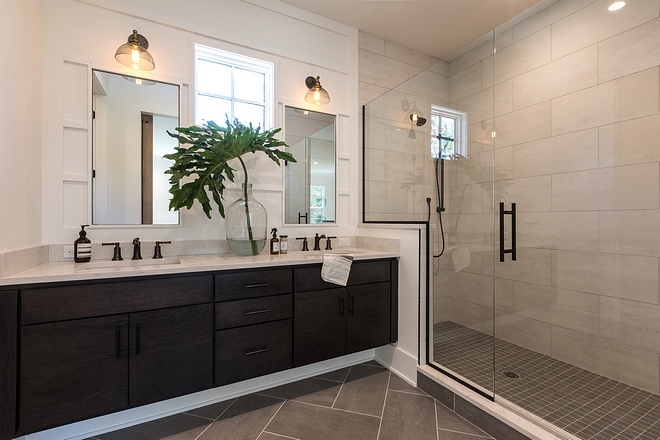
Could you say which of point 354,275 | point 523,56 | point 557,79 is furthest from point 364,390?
point 523,56

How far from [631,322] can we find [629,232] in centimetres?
56

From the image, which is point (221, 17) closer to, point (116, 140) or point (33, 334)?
point (116, 140)

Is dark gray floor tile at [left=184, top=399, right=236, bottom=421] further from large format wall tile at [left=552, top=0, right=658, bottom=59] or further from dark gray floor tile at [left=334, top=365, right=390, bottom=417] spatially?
large format wall tile at [left=552, top=0, right=658, bottom=59]

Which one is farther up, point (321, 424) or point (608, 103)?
point (608, 103)

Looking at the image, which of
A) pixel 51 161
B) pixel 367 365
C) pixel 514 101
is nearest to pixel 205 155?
pixel 51 161

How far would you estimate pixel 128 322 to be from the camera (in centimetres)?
144

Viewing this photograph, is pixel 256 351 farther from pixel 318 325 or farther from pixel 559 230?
pixel 559 230

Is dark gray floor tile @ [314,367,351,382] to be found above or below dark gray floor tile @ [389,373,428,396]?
above

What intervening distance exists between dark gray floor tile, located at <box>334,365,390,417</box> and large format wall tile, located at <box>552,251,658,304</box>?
60.2 inches

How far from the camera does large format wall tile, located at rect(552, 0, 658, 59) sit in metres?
1.85

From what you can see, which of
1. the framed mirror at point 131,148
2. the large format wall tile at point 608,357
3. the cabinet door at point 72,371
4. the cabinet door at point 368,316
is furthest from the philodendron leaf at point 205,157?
the large format wall tile at point 608,357

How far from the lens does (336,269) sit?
1.99m

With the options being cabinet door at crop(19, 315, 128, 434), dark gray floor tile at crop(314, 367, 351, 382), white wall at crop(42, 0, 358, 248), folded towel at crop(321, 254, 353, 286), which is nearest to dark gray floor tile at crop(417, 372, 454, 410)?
dark gray floor tile at crop(314, 367, 351, 382)

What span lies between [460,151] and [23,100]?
9.40 ft
